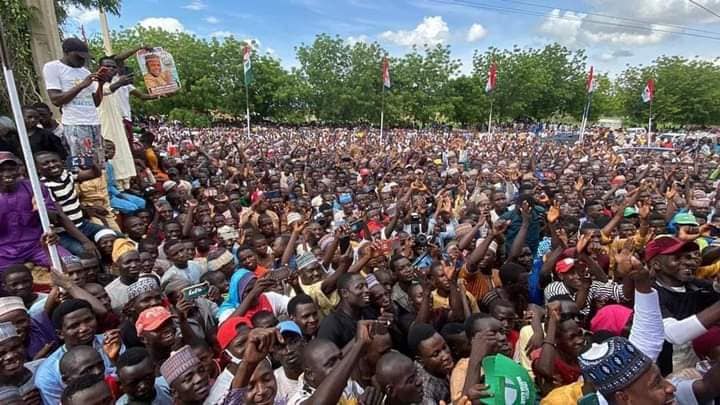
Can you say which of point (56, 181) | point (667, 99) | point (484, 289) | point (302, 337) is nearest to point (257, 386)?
point (302, 337)

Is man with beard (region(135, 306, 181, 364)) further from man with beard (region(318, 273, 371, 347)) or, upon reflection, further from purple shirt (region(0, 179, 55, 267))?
purple shirt (region(0, 179, 55, 267))

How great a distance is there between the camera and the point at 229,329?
2934 millimetres

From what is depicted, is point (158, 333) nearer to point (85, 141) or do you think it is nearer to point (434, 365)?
point (434, 365)

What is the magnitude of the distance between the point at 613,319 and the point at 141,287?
3.33 meters

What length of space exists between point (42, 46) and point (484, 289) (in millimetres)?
7578

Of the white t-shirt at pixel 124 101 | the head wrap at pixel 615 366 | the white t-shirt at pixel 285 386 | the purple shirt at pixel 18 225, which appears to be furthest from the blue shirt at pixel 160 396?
the white t-shirt at pixel 124 101

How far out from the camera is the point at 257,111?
3903 centimetres

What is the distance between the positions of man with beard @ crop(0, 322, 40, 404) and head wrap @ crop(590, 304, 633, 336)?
3.35 metres

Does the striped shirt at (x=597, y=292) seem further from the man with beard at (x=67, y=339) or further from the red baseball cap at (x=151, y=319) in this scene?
the man with beard at (x=67, y=339)

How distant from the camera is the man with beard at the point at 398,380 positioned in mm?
2326

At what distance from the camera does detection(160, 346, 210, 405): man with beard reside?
2.24m

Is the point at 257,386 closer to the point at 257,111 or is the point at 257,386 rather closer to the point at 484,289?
the point at 484,289

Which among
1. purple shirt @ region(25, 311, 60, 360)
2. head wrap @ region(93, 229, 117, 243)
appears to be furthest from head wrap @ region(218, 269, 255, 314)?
head wrap @ region(93, 229, 117, 243)

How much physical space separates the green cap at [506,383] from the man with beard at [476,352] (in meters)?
0.06
